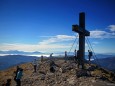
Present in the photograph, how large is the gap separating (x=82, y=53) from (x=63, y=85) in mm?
4456

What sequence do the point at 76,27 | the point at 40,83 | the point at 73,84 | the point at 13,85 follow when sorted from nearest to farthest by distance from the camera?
the point at 73,84 → the point at 76,27 → the point at 40,83 → the point at 13,85

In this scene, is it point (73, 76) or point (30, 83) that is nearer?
point (73, 76)

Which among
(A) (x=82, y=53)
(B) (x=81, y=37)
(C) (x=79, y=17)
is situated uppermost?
(C) (x=79, y=17)

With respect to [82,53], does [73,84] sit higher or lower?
lower

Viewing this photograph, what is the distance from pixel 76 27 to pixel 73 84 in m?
5.44

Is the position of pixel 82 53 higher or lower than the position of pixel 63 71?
higher

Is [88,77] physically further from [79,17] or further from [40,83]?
[79,17]

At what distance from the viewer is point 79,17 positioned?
20.2 m

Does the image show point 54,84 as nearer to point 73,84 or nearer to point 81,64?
point 73,84

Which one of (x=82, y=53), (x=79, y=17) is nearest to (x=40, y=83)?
(x=82, y=53)

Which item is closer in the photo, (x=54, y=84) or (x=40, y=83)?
(x=54, y=84)

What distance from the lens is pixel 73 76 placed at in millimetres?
18719

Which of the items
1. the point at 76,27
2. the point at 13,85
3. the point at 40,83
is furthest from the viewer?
the point at 13,85

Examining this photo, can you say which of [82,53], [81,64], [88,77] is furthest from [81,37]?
[88,77]
